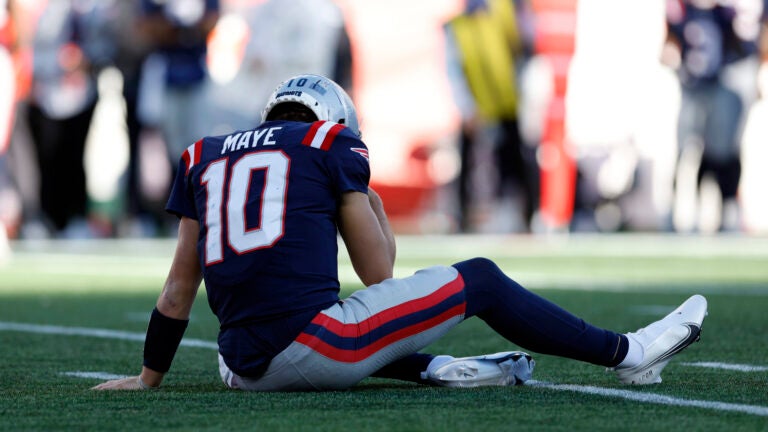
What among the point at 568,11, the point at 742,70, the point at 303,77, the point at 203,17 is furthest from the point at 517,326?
the point at 742,70

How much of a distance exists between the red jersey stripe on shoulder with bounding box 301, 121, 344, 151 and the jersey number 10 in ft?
0.25

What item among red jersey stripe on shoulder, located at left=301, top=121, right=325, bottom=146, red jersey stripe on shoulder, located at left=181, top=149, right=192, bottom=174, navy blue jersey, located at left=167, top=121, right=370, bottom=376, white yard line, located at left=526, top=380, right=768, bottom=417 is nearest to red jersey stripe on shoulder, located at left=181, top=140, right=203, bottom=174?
red jersey stripe on shoulder, located at left=181, top=149, right=192, bottom=174

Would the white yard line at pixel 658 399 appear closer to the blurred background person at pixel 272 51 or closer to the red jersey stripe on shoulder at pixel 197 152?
the red jersey stripe on shoulder at pixel 197 152

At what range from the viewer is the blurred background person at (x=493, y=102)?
15.3 m

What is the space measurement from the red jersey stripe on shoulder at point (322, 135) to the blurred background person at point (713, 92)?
12697 mm

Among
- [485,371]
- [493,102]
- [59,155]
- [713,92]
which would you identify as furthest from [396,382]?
[713,92]

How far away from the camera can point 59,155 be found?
1452 cm

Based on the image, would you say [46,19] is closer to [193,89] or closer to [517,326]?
[193,89]

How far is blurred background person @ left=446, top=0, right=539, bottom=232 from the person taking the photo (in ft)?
50.3

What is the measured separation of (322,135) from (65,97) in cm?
1090

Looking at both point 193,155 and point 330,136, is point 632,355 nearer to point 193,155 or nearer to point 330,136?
point 330,136

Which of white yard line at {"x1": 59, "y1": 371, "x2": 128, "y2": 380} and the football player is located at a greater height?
the football player

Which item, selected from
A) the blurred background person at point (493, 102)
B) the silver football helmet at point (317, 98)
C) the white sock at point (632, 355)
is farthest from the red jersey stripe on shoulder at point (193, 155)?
the blurred background person at point (493, 102)

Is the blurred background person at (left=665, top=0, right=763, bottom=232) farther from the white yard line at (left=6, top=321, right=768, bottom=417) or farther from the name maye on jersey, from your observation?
the name maye on jersey
